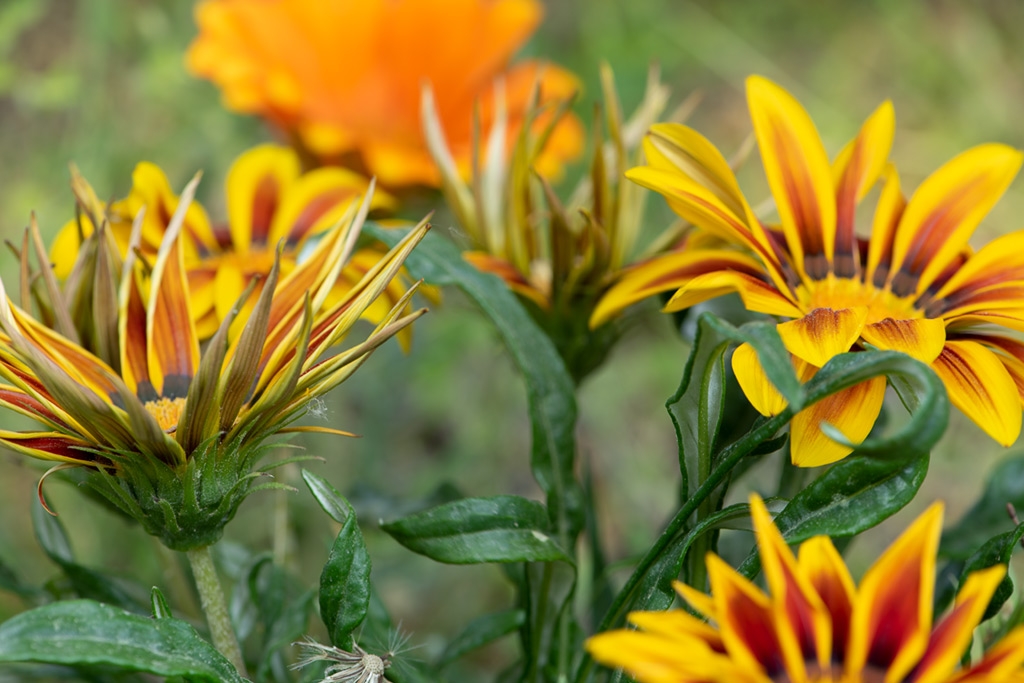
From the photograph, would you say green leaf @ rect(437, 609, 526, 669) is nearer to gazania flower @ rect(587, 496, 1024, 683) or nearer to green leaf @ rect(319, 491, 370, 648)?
green leaf @ rect(319, 491, 370, 648)

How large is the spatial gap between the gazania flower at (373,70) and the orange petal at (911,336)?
62 cm

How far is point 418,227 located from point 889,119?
1.10 ft

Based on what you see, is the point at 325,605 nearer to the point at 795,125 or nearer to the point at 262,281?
the point at 262,281

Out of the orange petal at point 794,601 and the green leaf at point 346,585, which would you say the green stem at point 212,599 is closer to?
the green leaf at point 346,585

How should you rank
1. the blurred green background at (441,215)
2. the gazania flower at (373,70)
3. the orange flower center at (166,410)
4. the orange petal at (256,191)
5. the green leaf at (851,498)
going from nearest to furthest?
the green leaf at (851,498), the orange flower center at (166,410), the orange petal at (256,191), the gazania flower at (373,70), the blurred green background at (441,215)

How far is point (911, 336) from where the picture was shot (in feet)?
1.82

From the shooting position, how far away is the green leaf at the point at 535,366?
685 millimetres

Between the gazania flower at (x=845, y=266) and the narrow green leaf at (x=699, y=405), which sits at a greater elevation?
the gazania flower at (x=845, y=266)

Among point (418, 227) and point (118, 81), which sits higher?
point (418, 227)

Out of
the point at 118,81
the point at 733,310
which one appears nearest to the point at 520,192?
the point at 733,310

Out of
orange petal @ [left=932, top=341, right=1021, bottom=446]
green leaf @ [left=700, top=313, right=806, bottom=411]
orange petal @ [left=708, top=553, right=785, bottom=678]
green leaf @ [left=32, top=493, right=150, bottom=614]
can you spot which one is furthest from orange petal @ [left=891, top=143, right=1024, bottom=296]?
green leaf @ [left=32, top=493, right=150, bottom=614]

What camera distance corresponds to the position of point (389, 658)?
1.92ft

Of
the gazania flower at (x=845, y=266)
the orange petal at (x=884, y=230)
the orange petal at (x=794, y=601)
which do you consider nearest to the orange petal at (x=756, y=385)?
the gazania flower at (x=845, y=266)

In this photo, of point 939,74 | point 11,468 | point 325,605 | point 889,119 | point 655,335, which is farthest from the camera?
point 939,74
